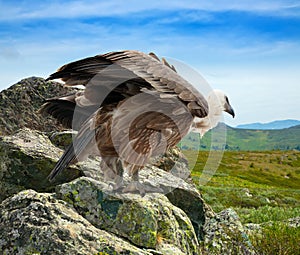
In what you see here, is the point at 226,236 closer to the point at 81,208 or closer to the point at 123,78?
the point at 81,208

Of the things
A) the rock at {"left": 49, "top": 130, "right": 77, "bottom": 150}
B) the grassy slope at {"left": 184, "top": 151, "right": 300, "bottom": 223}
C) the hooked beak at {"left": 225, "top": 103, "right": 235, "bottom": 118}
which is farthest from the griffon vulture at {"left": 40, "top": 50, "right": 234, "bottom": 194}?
the grassy slope at {"left": 184, "top": 151, "right": 300, "bottom": 223}

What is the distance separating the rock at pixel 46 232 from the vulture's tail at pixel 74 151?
52cm

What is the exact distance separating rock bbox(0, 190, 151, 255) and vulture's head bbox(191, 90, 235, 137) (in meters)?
2.27

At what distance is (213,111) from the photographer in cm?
693

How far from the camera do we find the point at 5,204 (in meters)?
4.79

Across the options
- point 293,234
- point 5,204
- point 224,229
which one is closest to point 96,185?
point 5,204

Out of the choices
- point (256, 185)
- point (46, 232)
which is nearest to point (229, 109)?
point (46, 232)

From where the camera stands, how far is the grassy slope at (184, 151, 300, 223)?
18873 millimetres

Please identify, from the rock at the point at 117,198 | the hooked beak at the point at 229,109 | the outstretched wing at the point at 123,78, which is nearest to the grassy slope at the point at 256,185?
the rock at the point at 117,198

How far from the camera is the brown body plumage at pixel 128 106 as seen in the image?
518 cm

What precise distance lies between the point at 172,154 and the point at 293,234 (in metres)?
3.23

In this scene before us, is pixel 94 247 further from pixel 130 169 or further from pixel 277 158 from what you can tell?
pixel 277 158

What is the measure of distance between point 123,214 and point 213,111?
243 cm

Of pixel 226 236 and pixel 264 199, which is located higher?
pixel 226 236
